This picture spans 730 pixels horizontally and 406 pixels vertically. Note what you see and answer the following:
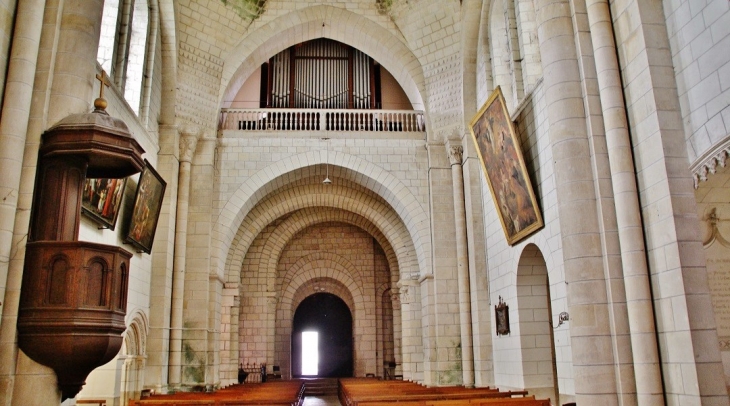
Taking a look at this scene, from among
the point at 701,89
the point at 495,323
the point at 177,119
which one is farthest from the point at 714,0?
the point at 177,119

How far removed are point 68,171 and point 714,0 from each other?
577 centimetres

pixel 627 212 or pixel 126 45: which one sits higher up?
pixel 126 45

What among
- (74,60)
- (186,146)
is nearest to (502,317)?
(186,146)

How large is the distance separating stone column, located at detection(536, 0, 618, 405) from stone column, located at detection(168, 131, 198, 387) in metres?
7.64

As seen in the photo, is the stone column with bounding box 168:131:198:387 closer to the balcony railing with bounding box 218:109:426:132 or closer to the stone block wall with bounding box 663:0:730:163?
the balcony railing with bounding box 218:109:426:132

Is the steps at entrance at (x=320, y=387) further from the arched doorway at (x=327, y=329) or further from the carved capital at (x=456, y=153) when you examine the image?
the carved capital at (x=456, y=153)

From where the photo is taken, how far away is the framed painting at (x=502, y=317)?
9961 mm

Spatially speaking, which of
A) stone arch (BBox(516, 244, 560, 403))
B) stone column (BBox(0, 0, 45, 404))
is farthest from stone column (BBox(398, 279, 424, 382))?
stone column (BBox(0, 0, 45, 404))

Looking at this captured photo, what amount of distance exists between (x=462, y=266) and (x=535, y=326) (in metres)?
2.85

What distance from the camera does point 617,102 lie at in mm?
6180

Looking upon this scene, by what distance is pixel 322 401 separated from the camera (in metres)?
14.5

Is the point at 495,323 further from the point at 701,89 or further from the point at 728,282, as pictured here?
the point at 701,89

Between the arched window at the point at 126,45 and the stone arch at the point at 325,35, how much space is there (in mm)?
2122

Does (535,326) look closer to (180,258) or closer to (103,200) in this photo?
(103,200)
